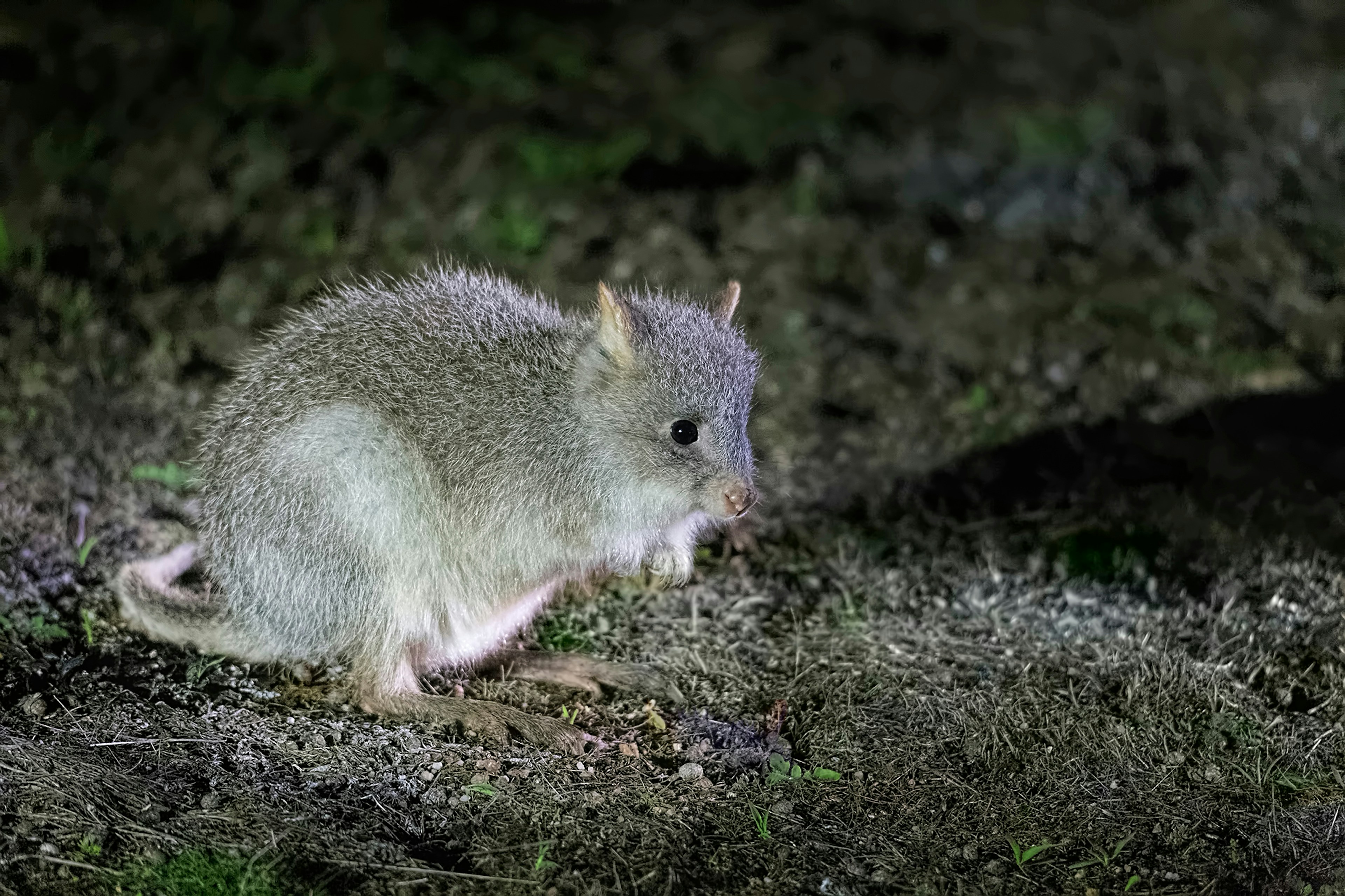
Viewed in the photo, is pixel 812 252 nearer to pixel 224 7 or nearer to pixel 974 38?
pixel 974 38

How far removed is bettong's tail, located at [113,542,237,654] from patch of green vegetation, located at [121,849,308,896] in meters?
1.17

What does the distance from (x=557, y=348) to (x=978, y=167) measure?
5.78 metres

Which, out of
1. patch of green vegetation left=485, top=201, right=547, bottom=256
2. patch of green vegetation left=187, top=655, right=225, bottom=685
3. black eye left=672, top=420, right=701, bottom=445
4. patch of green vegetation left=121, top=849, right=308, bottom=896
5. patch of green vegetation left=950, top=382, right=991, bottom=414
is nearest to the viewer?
patch of green vegetation left=121, top=849, right=308, bottom=896

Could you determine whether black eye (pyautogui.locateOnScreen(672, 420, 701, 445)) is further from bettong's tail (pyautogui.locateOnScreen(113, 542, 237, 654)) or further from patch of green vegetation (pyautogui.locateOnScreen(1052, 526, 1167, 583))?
patch of green vegetation (pyautogui.locateOnScreen(1052, 526, 1167, 583))

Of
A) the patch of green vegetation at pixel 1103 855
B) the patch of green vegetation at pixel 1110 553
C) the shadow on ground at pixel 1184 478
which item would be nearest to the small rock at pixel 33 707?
the patch of green vegetation at pixel 1103 855

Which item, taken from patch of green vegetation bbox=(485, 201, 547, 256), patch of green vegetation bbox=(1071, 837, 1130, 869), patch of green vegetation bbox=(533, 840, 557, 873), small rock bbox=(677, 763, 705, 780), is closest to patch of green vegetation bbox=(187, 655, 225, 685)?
patch of green vegetation bbox=(533, 840, 557, 873)

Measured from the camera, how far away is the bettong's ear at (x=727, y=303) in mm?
4426

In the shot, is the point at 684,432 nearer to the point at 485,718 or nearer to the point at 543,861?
the point at 485,718

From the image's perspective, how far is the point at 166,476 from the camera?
542 cm

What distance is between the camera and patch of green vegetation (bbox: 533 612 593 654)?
470 cm

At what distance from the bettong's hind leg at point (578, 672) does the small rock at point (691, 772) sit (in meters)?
0.46

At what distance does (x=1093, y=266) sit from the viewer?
7.81 metres

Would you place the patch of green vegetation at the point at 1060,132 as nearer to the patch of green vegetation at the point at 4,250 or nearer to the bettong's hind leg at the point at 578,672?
the bettong's hind leg at the point at 578,672

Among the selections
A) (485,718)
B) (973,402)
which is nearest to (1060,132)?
(973,402)
